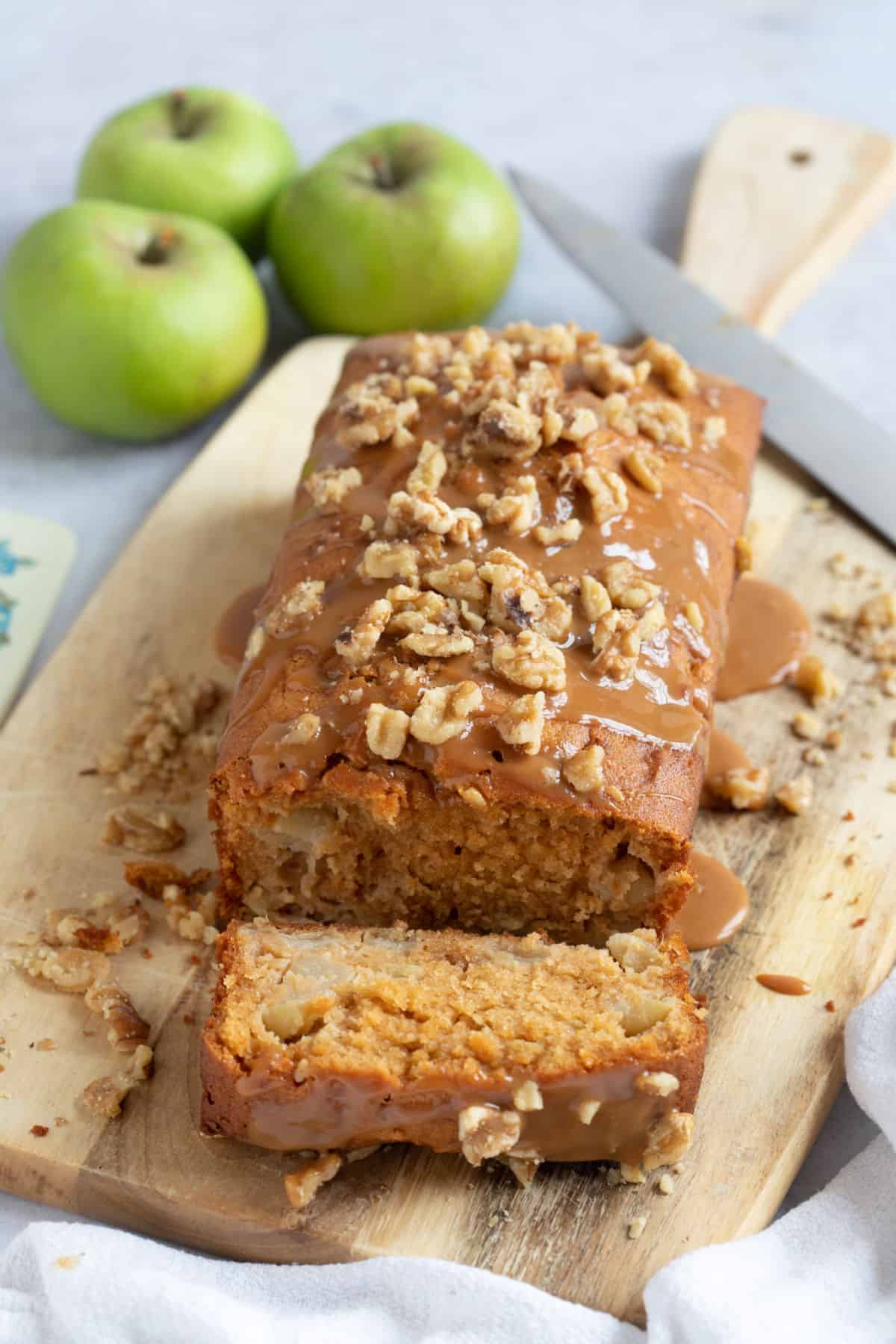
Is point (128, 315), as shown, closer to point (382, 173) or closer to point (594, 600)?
point (382, 173)

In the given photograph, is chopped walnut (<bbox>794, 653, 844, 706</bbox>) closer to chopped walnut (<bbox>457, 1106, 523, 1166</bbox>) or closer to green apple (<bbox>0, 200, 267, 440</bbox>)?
chopped walnut (<bbox>457, 1106, 523, 1166</bbox>)

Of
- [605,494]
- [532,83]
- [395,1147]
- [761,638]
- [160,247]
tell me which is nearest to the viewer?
[395,1147]

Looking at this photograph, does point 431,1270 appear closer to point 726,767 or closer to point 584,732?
point 584,732

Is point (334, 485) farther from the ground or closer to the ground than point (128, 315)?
farther from the ground

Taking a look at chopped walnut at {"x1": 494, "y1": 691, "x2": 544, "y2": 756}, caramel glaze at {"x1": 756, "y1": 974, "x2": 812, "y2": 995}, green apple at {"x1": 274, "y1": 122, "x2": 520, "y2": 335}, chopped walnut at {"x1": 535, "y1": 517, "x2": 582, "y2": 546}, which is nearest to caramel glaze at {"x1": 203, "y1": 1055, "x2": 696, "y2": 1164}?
caramel glaze at {"x1": 756, "y1": 974, "x2": 812, "y2": 995}

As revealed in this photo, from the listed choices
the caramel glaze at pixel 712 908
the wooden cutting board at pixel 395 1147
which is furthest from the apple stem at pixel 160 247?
the caramel glaze at pixel 712 908

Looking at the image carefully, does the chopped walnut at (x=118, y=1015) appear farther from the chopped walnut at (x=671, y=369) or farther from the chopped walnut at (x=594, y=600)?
the chopped walnut at (x=671, y=369)

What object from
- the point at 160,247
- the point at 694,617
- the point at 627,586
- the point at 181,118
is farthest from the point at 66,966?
the point at 181,118
